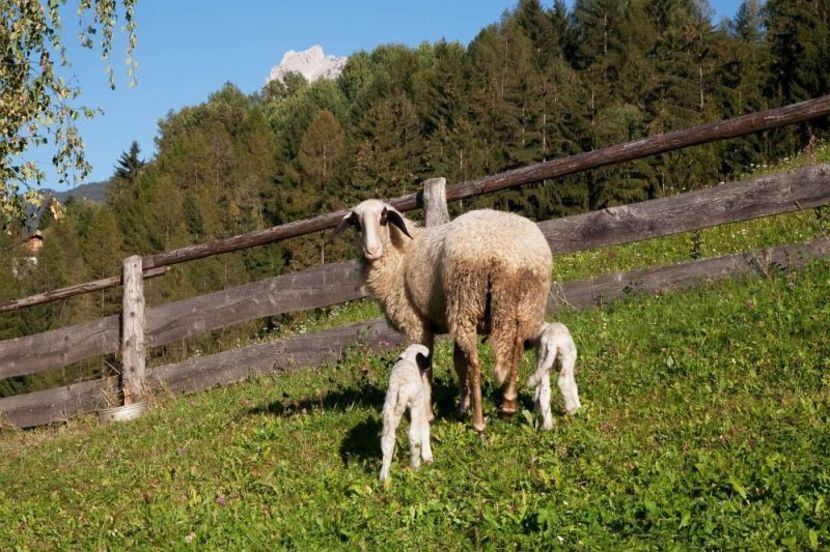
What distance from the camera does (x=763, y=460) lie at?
15.7 ft

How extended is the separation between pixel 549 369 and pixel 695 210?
3.46 metres

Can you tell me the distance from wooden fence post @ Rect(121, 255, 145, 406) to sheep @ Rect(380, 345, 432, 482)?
6.74 metres

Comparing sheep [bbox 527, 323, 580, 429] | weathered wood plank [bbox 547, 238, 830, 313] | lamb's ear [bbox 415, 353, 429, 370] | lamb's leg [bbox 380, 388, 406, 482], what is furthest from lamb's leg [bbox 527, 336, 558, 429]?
weathered wood plank [bbox 547, 238, 830, 313]

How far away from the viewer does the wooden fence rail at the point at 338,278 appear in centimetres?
841

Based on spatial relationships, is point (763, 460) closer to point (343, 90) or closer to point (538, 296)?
point (538, 296)

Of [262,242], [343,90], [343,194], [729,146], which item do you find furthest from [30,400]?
[343,90]

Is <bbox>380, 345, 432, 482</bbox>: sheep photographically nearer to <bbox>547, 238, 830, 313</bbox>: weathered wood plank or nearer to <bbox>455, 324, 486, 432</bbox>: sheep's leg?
<bbox>455, 324, 486, 432</bbox>: sheep's leg

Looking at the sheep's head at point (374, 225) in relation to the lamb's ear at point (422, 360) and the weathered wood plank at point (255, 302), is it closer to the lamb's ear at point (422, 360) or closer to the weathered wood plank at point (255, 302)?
the lamb's ear at point (422, 360)

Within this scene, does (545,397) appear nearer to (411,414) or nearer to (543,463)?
(543,463)

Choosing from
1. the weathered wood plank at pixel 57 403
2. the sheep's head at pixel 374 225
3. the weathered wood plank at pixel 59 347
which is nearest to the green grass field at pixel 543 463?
the sheep's head at pixel 374 225

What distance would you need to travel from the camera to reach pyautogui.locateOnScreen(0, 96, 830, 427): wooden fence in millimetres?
8500

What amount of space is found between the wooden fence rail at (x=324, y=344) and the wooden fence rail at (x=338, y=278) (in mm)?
415

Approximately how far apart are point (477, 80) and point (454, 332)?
71.1 metres

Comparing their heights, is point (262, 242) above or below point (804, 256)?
above
